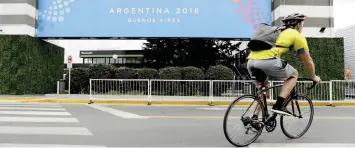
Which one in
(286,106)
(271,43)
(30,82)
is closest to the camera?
(271,43)

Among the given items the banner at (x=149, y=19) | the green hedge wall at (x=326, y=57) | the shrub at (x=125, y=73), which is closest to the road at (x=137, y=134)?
the green hedge wall at (x=326, y=57)

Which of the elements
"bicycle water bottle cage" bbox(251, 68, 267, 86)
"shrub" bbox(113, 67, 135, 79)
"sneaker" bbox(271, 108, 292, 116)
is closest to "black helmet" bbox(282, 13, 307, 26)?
"bicycle water bottle cage" bbox(251, 68, 267, 86)

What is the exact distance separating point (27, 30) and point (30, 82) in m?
2.73

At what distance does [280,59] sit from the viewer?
5215 millimetres

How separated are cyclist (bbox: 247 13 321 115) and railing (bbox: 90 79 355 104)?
10.0 meters

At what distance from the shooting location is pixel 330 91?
15.5 m

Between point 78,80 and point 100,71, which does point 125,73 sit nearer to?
point 100,71

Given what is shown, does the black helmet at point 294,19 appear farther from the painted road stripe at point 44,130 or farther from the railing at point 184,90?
the railing at point 184,90

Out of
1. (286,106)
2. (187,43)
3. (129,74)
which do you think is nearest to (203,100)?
(129,74)

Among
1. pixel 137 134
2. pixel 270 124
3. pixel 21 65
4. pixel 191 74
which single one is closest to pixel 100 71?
pixel 21 65

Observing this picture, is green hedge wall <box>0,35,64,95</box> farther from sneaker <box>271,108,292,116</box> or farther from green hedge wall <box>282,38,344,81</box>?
sneaker <box>271,108,292,116</box>

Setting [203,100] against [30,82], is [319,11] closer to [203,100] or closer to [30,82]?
[203,100]

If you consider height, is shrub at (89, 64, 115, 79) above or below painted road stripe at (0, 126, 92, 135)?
above

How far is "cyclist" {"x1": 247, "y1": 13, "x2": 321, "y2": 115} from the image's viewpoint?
5.16 meters
